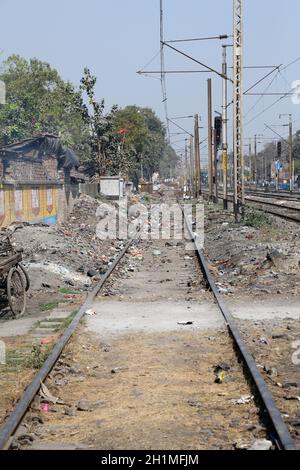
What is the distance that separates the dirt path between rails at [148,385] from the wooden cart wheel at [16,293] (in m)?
1.22

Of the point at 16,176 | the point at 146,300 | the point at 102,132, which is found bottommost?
the point at 146,300

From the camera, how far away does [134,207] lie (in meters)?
49.9

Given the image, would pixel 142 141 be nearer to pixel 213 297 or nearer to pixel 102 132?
pixel 102 132

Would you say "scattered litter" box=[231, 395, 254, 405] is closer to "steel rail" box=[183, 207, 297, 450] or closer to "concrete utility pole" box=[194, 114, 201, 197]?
"steel rail" box=[183, 207, 297, 450]

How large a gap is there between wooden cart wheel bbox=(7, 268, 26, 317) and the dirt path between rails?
48.0 inches

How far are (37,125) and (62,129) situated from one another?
9012 mm

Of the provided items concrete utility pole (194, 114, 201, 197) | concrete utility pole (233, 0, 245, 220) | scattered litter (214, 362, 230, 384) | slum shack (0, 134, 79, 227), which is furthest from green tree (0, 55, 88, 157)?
scattered litter (214, 362, 230, 384)

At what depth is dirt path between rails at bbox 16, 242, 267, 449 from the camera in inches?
219

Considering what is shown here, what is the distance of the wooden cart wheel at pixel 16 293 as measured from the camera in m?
11.2

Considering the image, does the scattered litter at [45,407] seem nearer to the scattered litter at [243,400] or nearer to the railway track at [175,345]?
the railway track at [175,345]

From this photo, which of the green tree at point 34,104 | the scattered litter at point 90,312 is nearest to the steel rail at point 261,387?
the scattered litter at point 90,312

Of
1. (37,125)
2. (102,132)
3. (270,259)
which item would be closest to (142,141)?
(37,125)

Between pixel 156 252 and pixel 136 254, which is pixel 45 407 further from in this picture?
pixel 156 252

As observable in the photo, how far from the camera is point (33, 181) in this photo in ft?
85.8
